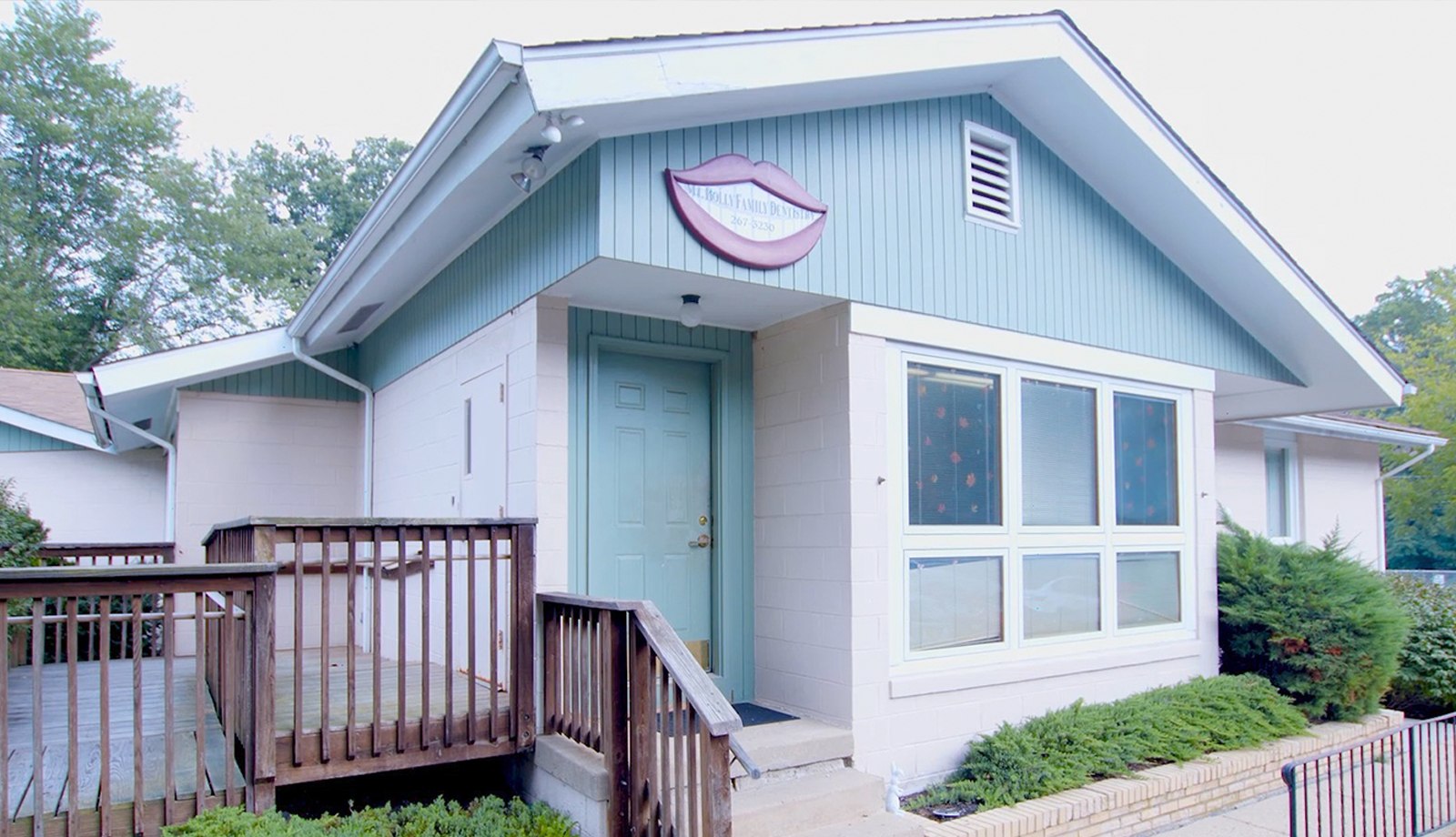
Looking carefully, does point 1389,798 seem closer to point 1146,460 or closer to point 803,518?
point 1146,460

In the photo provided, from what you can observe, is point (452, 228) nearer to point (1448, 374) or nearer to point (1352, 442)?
point (1352, 442)

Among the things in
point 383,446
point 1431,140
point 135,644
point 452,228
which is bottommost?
point 135,644

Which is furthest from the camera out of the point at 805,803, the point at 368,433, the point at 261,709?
the point at 368,433

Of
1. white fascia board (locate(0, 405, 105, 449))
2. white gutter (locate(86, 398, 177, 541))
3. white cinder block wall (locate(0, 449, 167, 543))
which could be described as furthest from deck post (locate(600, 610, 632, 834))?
white fascia board (locate(0, 405, 105, 449))

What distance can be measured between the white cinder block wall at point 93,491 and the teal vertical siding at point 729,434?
7.90 meters

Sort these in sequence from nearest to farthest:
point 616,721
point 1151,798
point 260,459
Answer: point 616,721 < point 1151,798 < point 260,459

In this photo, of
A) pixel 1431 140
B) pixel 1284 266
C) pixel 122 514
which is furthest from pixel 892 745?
pixel 1431 140

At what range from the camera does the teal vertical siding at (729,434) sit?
17.6ft

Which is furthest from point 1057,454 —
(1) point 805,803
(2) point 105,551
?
(2) point 105,551

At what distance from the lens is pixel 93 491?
10703 millimetres

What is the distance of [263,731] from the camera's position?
371 cm

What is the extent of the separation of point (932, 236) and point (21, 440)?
412 inches


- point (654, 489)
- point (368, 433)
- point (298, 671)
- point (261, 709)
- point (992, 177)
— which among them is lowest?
point (261, 709)

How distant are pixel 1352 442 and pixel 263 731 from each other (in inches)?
499
